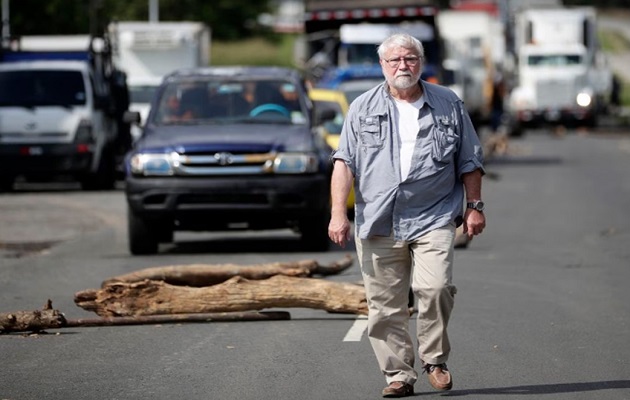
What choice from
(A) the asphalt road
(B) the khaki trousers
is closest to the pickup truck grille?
(A) the asphalt road

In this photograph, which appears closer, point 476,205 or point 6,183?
point 476,205

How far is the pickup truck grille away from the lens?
49.6 feet

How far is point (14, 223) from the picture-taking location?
20359 millimetres

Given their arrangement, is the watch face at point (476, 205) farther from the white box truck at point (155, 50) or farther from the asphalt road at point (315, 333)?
the white box truck at point (155, 50)

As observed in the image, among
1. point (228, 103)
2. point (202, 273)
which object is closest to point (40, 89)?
point (228, 103)

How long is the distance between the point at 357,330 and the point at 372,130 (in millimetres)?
2856

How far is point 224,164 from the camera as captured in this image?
49.7 ft

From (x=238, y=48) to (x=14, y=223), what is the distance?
77548mm

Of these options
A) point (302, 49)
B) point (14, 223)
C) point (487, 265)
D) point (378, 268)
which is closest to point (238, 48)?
point (302, 49)

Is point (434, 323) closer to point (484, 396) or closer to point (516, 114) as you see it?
point (484, 396)

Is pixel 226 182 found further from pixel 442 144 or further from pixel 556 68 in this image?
pixel 556 68

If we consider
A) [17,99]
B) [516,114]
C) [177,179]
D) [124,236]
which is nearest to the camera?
[177,179]

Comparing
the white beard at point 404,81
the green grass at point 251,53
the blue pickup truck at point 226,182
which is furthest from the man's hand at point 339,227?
the green grass at point 251,53

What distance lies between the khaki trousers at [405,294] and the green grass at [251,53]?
77.2 m
